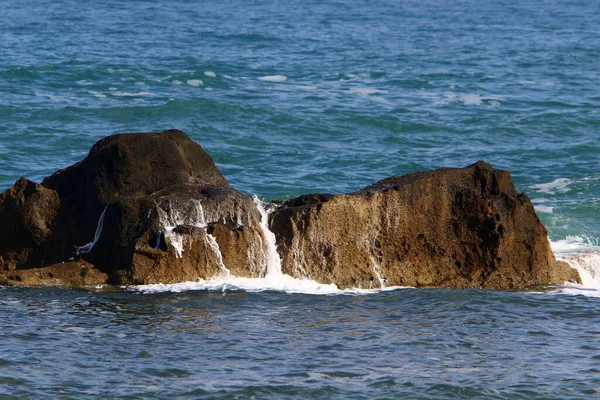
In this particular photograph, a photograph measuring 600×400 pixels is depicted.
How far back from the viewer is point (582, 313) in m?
11.7

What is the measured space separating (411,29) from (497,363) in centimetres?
3955

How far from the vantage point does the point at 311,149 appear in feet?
78.7

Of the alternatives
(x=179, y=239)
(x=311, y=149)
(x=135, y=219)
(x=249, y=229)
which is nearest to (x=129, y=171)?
(x=135, y=219)

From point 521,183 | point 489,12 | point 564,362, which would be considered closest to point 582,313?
point 564,362

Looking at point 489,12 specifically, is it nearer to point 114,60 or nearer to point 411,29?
point 411,29

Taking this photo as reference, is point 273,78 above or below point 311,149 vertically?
above

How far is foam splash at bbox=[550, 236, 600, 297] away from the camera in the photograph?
1278 centimetres

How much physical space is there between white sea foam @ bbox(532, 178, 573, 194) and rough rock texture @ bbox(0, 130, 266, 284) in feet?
29.6

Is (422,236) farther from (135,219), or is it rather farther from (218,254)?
(135,219)

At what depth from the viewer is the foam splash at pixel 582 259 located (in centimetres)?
1278

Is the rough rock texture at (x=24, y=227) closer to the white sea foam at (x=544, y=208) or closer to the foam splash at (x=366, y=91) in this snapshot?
the white sea foam at (x=544, y=208)

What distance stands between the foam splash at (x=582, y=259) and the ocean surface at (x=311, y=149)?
0.14ft

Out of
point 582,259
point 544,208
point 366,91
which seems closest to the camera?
point 582,259

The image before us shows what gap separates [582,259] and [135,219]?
5763 mm
